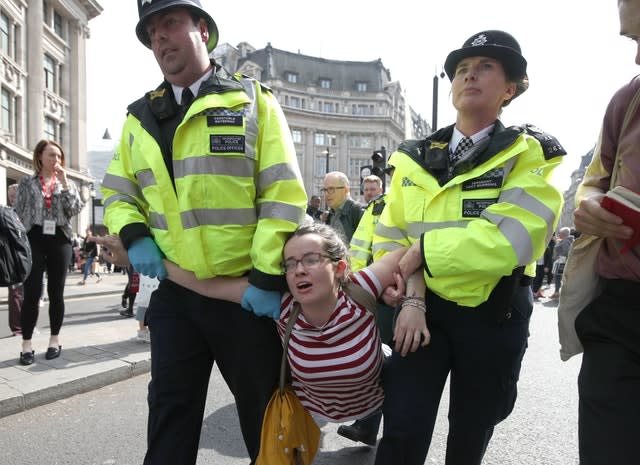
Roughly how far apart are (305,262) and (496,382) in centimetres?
93

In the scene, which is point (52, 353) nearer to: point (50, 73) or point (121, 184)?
point (121, 184)

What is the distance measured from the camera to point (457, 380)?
1.99 m

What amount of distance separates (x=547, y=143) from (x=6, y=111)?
87.3 ft

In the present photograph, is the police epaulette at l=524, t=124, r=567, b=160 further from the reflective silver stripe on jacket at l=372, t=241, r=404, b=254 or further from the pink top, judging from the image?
the reflective silver stripe on jacket at l=372, t=241, r=404, b=254

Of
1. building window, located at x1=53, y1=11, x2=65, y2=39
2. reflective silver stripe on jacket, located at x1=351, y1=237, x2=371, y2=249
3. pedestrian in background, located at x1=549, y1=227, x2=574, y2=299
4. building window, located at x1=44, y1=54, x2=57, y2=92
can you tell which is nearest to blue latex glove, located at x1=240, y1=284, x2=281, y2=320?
reflective silver stripe on jacket, located at x1=351, y1=237, x2=371, y2=249

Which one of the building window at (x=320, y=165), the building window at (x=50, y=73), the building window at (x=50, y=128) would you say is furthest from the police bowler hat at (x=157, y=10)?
the building window at (x=320, y=165)

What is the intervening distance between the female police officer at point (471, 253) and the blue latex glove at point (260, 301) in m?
0.51

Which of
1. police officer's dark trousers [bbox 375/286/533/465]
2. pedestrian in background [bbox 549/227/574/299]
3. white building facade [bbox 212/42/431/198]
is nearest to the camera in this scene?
police officer's dark trousers [bbox 375/286/533/465]

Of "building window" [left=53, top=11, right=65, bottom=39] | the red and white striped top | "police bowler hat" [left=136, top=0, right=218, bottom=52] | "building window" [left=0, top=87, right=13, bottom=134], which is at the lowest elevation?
the red and white striped top

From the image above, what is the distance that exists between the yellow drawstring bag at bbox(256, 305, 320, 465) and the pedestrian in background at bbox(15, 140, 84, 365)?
3.18 meters

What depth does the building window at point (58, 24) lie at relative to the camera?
1109 inches

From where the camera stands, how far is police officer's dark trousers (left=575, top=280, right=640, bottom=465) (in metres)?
1.41

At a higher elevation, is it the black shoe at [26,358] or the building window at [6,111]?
the building window at [6,111]

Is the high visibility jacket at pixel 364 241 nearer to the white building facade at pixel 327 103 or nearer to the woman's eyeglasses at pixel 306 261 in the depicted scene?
the woman's eyeglasses at pixel 306 261
